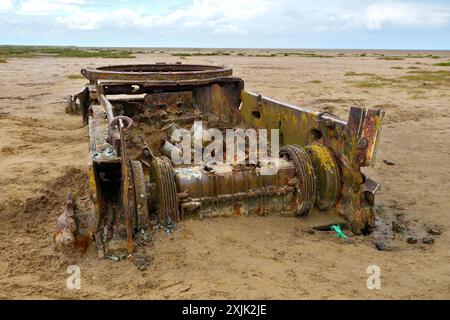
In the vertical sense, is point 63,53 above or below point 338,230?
above

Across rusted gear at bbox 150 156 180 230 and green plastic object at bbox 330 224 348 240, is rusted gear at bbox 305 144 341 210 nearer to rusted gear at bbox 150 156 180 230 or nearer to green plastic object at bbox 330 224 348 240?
green plastic object at bbox 330 224 348 240

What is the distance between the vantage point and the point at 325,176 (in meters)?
3.64

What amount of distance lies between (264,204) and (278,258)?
69 centimetres

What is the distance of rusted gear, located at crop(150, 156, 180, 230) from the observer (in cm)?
338

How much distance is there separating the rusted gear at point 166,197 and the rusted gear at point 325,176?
1224 millimetres

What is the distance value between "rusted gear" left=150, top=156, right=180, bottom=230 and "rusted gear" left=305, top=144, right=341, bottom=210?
4.02 ft

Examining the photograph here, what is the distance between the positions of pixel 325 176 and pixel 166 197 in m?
1.32

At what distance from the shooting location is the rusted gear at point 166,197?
3.38 meters

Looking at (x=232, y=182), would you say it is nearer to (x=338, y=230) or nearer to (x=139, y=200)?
(x=139, y=200)

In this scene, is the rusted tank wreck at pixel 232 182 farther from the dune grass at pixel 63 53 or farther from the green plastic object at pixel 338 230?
the dune grass at pixel 63 53

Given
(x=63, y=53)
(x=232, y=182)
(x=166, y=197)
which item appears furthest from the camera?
(x=63, y=53)

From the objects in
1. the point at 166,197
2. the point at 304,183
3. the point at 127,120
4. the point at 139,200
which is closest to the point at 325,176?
the point at 304,183

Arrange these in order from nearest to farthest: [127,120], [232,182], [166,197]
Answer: [127,120] < [166,197] < [232,182]

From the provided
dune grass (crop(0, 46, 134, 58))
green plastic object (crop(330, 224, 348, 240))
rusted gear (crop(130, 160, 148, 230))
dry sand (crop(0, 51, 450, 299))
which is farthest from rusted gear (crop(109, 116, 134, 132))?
dune grass (crop(0, 46, 134, 58))
